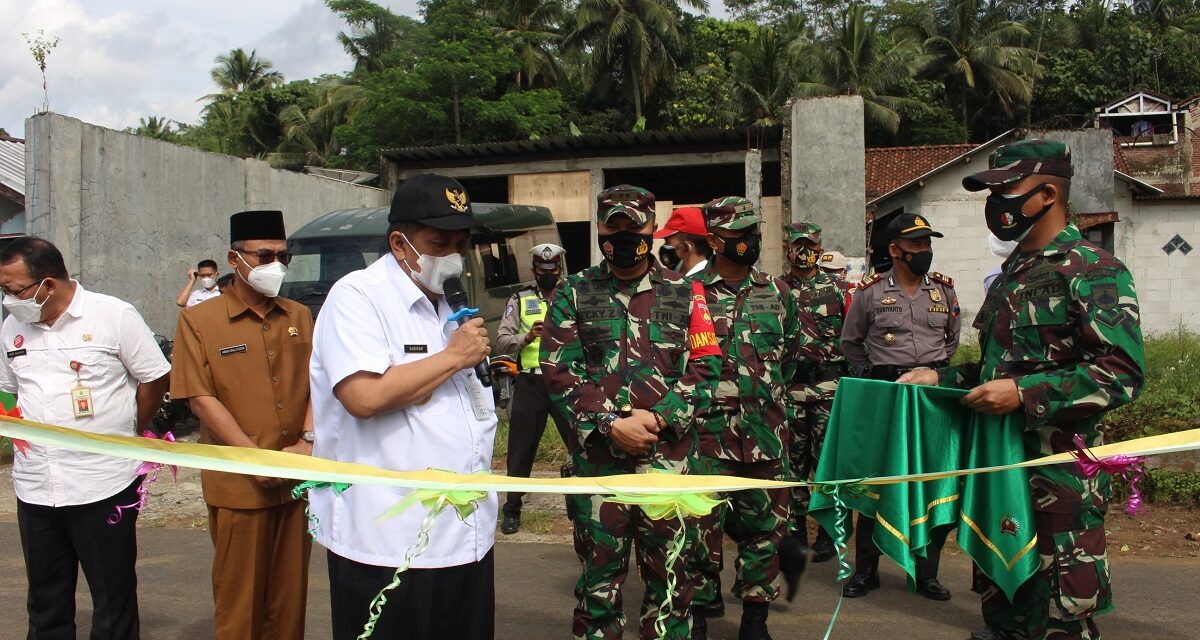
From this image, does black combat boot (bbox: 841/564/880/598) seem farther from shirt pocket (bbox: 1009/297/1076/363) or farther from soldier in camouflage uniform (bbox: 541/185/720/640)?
shirt pocket (bbox: 1009/297/1076/363)

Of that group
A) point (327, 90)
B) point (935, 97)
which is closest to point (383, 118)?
point (327, 90)

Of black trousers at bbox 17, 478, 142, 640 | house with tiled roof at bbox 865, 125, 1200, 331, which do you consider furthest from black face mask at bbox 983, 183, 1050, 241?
house with tiled roof at bbox 865, 125, 1200, 331

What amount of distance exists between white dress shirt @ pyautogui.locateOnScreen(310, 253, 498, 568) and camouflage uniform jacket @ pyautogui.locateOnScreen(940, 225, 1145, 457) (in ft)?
6.09

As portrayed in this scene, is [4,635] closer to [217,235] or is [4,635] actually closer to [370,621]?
[370,621]

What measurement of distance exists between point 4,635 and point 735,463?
397 cm

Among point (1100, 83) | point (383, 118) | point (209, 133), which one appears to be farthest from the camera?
point (209, 133)

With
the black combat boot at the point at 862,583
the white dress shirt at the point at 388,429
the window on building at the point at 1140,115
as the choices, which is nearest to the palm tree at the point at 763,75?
the window on building at the point at 1140,115

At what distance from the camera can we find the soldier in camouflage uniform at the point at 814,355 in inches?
224

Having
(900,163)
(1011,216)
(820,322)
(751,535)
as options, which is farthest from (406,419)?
(900,163)

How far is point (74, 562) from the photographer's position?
386 cm

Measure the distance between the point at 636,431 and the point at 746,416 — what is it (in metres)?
1.06

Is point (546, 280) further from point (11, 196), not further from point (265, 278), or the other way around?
point (11, 196)

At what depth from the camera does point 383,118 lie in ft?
91.4

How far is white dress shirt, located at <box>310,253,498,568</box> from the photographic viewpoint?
2562 millimetres
